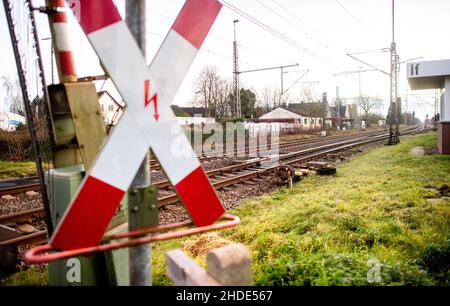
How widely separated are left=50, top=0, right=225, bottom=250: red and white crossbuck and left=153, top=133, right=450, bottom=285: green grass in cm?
187

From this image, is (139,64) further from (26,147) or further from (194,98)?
(194,98)

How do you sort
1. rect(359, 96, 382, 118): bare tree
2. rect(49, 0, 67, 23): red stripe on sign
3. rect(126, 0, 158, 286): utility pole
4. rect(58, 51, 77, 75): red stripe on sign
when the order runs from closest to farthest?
rect(126, 0, 158, 286): utility pole, rect(49, 0, 67, 23): red stripe on sign, rect(58, 51, 77, 75): red stripe on sign, rect(359, 96, 382, 118): bare tree

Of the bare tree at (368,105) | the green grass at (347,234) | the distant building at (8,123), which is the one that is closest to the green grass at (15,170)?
the distant building at (8,123)

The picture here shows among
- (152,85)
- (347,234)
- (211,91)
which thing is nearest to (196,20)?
(152,85)

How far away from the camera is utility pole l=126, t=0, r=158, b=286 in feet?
4.41

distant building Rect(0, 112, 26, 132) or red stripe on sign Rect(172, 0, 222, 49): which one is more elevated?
distant building Rect(0, 112, 26, 132)

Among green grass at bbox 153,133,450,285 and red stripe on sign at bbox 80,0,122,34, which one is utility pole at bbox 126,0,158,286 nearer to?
red stripe on sign at bbox 80,0,122,34

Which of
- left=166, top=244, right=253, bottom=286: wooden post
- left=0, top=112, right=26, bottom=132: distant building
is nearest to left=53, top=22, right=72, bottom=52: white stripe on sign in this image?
left=166, top=244, right=253, bottom=286: wooden post

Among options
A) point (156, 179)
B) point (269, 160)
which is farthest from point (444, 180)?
point (156, 179)

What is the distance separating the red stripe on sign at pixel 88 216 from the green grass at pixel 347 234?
79.7 inches

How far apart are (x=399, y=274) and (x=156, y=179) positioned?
27.4 ft

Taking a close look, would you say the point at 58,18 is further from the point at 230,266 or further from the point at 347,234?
the point at 347,234

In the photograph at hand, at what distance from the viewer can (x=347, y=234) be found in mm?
4434

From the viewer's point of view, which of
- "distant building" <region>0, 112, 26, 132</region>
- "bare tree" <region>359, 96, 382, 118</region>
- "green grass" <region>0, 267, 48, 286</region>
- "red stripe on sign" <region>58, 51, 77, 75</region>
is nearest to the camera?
"red stripe on sign" <region>58, 51, 77, 75</region>
